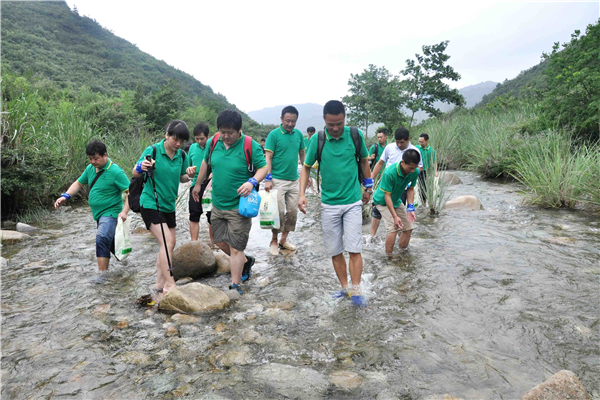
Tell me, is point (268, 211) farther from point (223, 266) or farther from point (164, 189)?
point (164, 189)

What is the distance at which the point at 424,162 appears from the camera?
8.30 m

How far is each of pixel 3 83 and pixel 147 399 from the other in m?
Result: 10.4

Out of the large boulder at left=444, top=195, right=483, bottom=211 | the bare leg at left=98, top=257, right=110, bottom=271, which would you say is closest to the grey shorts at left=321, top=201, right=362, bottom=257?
the bare leg at left=98, top=257, right=110, bottom=271

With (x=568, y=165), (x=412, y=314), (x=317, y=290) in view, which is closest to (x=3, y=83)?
(x=317, y=290)

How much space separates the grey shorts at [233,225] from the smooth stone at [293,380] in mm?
1607

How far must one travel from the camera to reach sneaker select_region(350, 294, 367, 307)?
3973 mm

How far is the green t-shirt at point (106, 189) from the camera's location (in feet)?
15.4

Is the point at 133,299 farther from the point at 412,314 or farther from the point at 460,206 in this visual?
the point at 460,206

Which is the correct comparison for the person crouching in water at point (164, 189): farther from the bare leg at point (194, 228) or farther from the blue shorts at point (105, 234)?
the bare leg at point (194, 228)

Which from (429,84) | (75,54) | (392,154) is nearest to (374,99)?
(429,84)

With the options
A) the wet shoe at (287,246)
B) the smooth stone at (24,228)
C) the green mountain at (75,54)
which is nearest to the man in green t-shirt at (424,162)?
the wet shoe at (287,246)

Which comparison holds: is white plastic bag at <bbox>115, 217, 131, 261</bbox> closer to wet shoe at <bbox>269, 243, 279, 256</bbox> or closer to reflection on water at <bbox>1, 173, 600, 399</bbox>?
reflection on water at <bbox>1, 173, 600, 399</bbox>

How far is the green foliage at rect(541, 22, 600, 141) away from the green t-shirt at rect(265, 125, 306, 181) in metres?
8.62

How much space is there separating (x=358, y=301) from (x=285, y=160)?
103 inches
